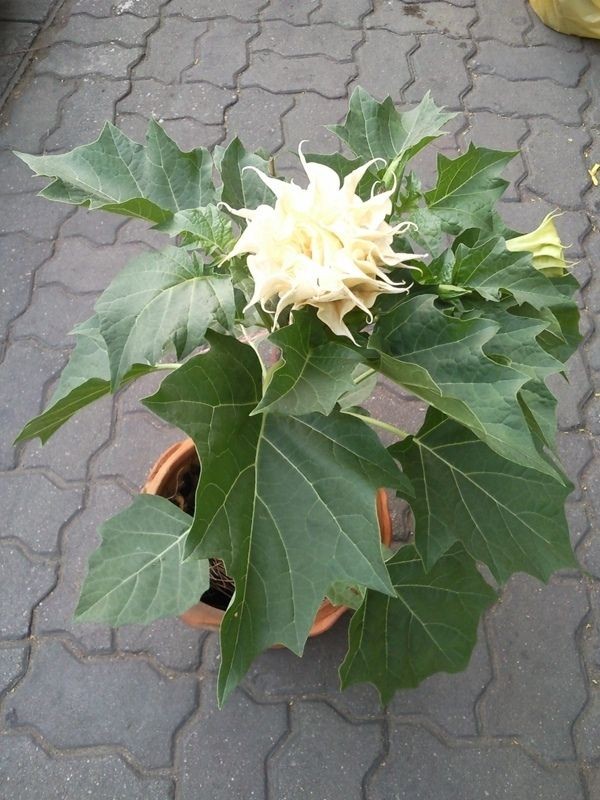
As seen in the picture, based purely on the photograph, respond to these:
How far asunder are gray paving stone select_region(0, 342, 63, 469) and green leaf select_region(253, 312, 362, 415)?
4.13 feet

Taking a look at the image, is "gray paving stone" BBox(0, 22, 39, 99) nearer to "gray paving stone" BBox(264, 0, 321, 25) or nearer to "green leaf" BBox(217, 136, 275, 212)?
"gray paving stone" BBox(264, 0, 321, 25)

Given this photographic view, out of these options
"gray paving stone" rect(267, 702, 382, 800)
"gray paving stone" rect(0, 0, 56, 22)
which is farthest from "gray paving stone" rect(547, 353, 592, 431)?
"gray paving stone" rect(0, 0, 56, 22)

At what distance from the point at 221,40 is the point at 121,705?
208cm

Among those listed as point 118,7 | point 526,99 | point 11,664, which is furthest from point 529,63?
point 11,664

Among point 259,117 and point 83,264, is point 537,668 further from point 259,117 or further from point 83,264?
point 259,117

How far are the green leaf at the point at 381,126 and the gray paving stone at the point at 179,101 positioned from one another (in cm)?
143

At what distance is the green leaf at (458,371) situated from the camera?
739mm

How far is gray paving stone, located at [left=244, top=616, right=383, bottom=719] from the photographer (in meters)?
A: 1.59

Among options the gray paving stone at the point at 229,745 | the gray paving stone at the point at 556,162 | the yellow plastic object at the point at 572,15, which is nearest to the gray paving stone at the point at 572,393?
the gray paving stone at the point at 556,162

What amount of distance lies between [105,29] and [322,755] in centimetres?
234

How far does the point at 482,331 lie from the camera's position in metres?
0.80

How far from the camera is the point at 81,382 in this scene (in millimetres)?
1071

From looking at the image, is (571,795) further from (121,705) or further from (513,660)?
(121,705)

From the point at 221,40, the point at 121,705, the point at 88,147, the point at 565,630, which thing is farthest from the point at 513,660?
the point at 221,40
